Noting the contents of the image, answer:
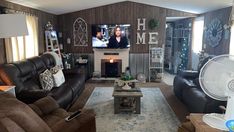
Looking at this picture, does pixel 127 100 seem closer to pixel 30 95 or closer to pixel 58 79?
pixel 58 79

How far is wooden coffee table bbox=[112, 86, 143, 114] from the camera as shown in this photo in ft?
11.7

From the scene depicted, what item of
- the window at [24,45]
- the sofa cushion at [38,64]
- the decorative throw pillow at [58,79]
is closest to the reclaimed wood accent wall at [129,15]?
the window at [24,45]

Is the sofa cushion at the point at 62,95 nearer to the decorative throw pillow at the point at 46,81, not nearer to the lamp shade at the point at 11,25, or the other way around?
the decorative throw pillow at the point at 46,81

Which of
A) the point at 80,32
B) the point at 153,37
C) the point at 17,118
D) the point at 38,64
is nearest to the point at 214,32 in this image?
the point at 153,37

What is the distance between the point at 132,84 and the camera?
13.2ft

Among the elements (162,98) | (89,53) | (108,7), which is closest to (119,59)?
(89,53)

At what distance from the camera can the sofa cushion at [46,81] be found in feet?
11.9

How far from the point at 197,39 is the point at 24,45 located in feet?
16.5

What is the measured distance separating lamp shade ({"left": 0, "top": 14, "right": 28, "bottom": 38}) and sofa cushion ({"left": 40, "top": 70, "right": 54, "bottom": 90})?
4.68 feet

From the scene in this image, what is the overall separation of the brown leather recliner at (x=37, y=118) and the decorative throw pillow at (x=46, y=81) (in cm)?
123

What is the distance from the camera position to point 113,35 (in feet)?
20.3

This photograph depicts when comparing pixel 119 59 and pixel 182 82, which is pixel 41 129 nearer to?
pixel 182 82

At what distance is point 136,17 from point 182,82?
299 cm

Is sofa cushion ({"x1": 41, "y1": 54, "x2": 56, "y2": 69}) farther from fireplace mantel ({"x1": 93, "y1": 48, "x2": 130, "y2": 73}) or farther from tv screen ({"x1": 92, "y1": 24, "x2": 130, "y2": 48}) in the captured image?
tv screen ({"x1": 92, "y1": 24, "x2": 130, "y2": 48})
